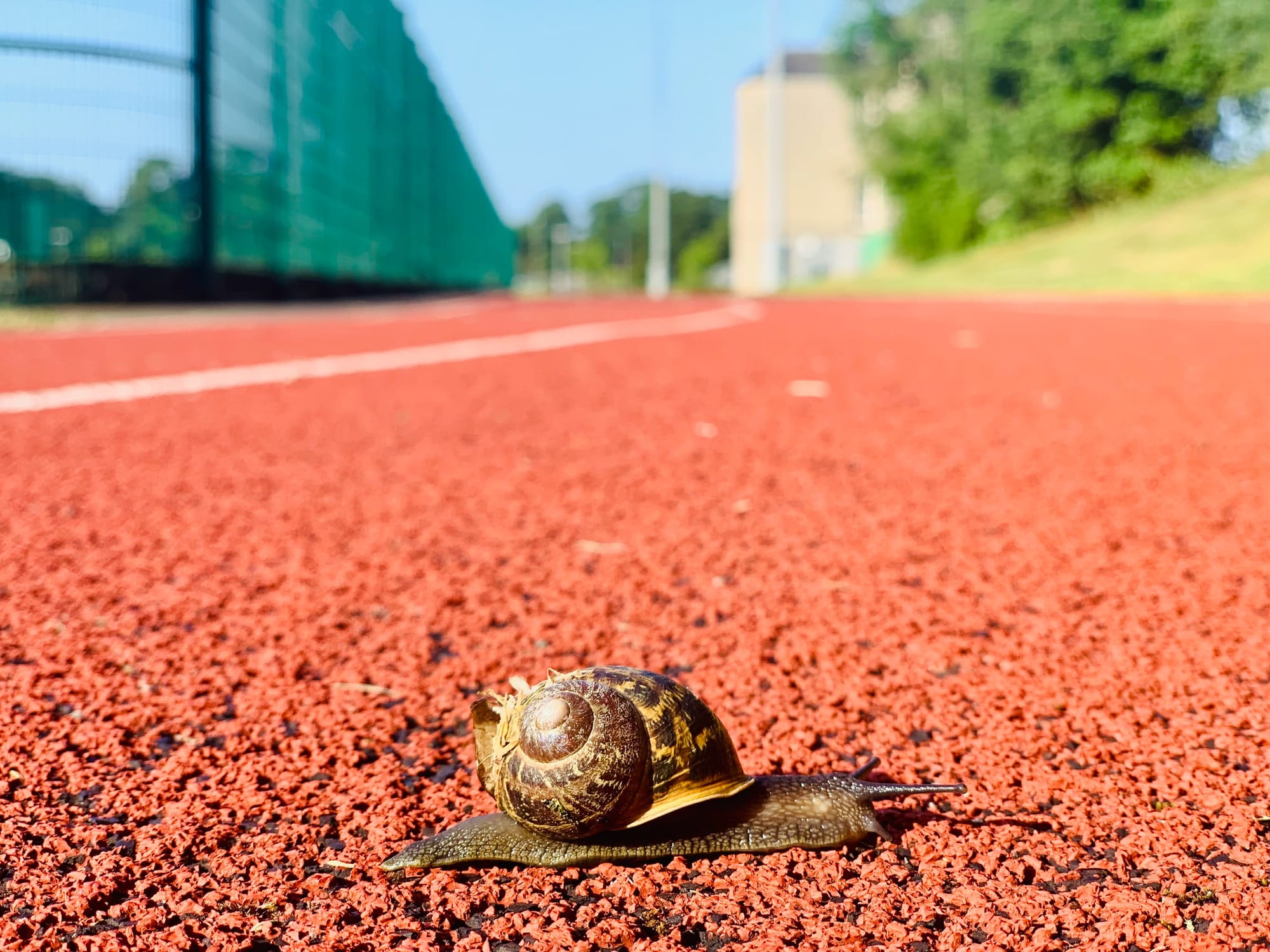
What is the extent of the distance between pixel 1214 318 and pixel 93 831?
39.5 feet

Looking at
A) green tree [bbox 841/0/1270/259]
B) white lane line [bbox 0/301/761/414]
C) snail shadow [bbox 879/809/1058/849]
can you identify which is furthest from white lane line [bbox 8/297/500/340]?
green tree [bbox 841/0/1270/259]

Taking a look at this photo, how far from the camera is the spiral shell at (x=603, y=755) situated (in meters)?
1.34

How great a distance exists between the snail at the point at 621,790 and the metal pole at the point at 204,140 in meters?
13.9

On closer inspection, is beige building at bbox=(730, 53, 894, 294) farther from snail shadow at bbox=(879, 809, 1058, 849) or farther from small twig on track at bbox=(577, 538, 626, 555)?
snail shadow at bbox=(879, 809, 1058, 849)

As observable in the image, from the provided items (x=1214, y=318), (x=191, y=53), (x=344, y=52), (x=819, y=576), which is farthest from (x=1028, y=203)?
(x=819, y=576)

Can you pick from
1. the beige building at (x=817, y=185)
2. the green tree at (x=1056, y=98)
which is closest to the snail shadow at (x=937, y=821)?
the green tree at (x=1056, y=98)

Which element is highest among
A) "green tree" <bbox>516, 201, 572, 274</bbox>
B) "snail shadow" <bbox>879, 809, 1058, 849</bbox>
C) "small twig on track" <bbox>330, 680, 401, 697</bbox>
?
"green tree" <bbox>516, 201, 572, 274</bbox>

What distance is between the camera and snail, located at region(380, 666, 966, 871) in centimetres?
134

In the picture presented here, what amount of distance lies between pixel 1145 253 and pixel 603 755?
22613mm

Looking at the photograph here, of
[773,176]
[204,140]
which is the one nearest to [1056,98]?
[773,176]

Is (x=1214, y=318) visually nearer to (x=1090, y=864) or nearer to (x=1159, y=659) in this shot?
(x=1159, y=659)

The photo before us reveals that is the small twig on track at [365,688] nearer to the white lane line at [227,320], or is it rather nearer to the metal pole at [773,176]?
the white lane line at [227,320]

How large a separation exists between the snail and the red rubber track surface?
1.2 inches

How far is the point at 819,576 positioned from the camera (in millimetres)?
2521
